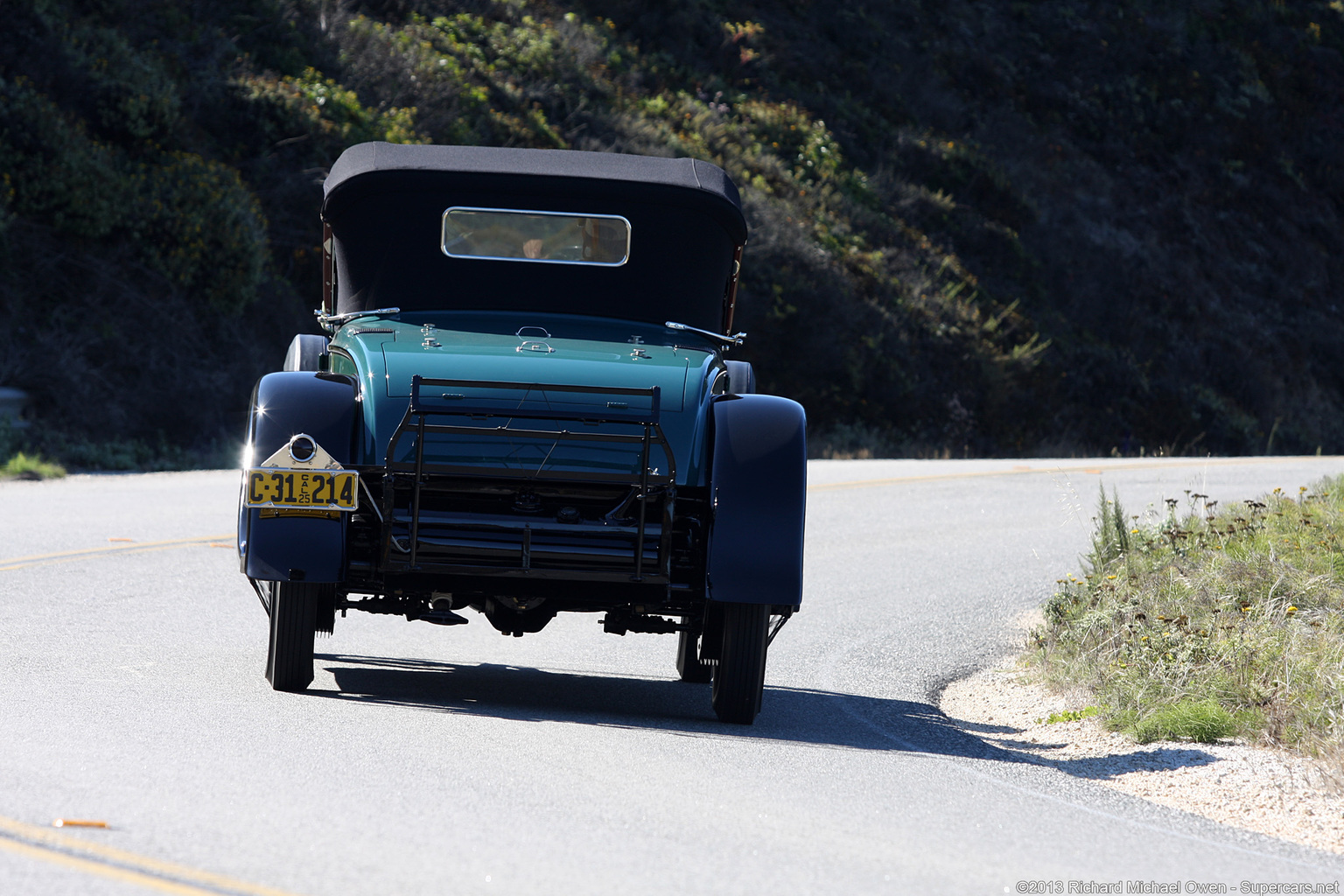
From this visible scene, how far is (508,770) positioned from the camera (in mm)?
5914

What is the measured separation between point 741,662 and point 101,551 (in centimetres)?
667

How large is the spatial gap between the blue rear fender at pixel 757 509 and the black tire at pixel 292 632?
1.79 meters

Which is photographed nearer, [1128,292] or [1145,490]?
[1145,490]

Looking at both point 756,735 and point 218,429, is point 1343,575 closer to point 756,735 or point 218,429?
point 756,735

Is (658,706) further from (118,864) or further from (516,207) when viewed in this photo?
(118,864)

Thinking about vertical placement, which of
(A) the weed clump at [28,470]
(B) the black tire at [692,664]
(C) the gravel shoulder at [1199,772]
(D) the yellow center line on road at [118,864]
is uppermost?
(D) the yellow center line on road at [118,864]

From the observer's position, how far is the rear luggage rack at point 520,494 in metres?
6.77

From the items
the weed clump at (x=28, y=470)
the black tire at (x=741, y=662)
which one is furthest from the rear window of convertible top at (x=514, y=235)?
the weed clump at (x=28, y=470)

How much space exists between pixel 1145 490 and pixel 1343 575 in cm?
946

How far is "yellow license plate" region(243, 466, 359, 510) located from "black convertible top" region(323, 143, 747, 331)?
1.93 m

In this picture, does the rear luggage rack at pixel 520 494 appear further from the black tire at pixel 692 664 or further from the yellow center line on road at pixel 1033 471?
the yellow center line on road at pixel 1033 471

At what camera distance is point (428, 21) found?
34.1 meters

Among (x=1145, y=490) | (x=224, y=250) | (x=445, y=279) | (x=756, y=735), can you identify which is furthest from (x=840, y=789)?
(x=224, y=250)

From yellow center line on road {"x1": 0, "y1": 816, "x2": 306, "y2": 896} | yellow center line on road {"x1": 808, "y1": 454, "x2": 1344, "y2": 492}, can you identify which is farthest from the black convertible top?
yellow center line on road {"x1": 808, "y1": 454, "x2": 1344, "y2": 492}
